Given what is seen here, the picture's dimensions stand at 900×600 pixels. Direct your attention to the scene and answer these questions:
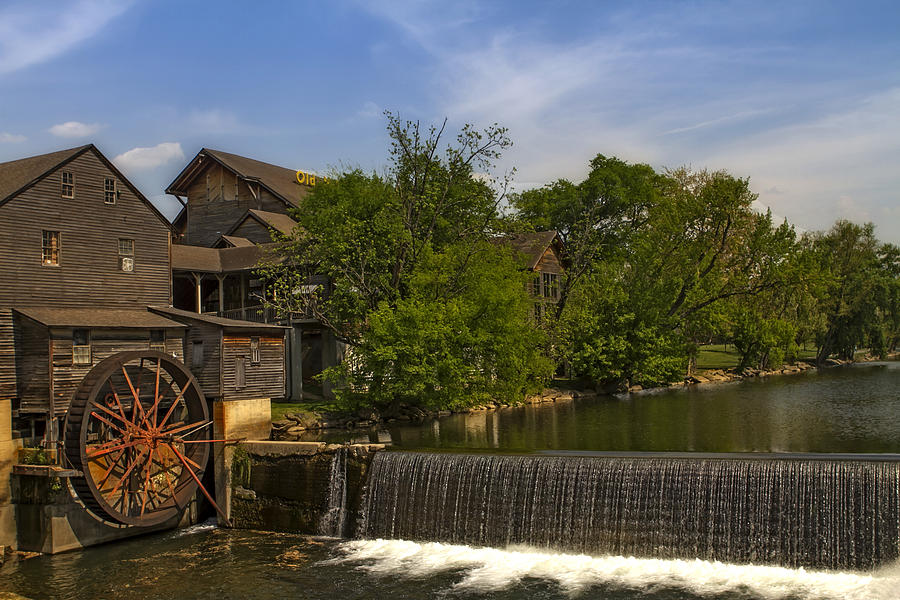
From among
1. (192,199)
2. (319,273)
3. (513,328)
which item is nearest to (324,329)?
(319,273)

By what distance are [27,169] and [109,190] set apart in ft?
7.84

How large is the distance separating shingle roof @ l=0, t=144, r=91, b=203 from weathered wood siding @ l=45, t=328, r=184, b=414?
4.63m

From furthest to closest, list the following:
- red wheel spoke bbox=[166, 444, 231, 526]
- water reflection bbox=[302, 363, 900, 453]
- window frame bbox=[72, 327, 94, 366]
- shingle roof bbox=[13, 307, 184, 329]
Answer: water reflection bbox=[302, 363, 900, 453] → window frame bbox=[72, 327, 94, 366] → shingle roof bbox=[13, 307, 184, 329] → red wheel spoke bbox=[166, 444, 231, 526]

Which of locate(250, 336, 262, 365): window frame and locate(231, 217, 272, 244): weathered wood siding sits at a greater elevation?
locate(231, 217, 272, 244): weathered wood siding

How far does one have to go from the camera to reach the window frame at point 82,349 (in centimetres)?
2248

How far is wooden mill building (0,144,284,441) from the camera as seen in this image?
72.4 ft

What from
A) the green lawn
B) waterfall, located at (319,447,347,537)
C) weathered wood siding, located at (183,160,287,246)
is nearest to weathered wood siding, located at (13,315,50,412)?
waterfall, located at (319,447,347,537)

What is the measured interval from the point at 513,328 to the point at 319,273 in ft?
30.5

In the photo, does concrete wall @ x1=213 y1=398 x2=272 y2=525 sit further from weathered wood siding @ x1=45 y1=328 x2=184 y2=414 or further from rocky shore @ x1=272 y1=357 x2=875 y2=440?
rocky shore @ x1=272 y1=357 x2=875 y2=440

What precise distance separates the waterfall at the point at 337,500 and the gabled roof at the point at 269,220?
22734 millimetres

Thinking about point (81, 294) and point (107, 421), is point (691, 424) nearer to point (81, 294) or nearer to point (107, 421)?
point (107, 421)

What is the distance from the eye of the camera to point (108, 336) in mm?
23531

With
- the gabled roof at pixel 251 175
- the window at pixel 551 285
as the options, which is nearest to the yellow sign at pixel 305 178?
the gabled roof at pixel 251 175

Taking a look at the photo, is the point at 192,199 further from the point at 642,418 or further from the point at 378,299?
the point at 642,418
